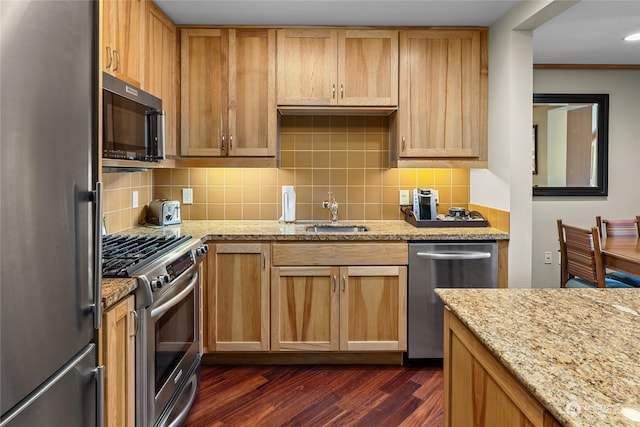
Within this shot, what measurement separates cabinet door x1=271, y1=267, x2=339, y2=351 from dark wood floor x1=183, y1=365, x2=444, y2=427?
0.64 feet

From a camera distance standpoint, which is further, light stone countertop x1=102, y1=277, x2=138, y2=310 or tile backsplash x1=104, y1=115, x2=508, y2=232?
tile backsplash x1=104, y1=115, x2=508, y2=232

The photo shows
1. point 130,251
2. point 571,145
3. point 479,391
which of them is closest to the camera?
point 479,391

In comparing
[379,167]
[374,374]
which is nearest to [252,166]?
[379,167]

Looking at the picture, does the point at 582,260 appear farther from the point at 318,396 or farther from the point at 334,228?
the point at 318,396

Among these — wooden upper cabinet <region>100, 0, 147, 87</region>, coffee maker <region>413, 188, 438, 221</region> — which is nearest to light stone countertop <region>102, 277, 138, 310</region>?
wooden upper cabinet <region>100, 0, 147, 87</region>

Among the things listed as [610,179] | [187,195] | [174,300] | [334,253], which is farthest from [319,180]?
[610,179]

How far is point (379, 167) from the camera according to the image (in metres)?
3.31

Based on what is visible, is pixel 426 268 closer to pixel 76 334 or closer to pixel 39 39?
pixel 76 334

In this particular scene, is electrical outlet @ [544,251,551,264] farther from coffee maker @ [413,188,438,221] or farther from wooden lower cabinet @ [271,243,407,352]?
wooden lower cabinet @ [271,243,407,352]

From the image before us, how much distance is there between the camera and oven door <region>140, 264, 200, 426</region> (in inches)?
66.9

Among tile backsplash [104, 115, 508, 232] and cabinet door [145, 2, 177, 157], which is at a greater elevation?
cabinet door [145, 2, 177, 157]

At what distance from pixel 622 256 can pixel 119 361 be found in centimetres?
286

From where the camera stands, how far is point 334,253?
270cm

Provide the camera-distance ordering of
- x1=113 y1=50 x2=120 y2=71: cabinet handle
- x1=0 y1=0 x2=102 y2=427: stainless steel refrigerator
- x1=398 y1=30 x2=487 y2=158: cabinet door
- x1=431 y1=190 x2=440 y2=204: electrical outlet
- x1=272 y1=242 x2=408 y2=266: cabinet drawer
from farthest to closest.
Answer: x1=431 y1=190 x2=440 y2=204: electrical outlet
x1=398 y1=30 x2=487 y2=158: cabinet door
x1=272 y1=242 x2=408 y2=266: cabinet drawer
x1=113 y1=50 x2=120 y2=71: cabinet handle
x1=0 y1=0 x2=102 y2=427: stainless steel refrigerator
